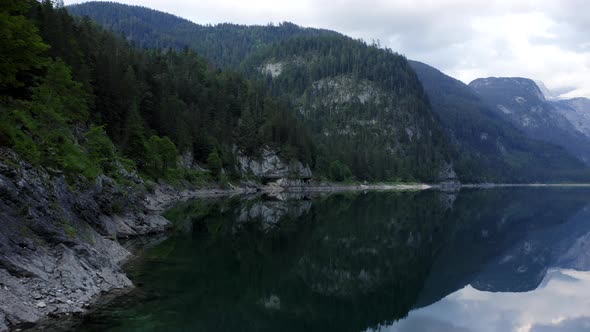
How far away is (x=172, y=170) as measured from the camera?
284 ft

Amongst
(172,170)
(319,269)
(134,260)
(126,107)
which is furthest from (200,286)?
(172,170)

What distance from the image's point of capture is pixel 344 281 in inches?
1153

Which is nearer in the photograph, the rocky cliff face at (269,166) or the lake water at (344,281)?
the lake water at (344,281)

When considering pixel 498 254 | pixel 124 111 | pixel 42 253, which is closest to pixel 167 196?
pixel 124 111

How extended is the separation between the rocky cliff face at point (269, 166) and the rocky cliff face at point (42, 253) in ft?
328

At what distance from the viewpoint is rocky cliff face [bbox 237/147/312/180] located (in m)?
129

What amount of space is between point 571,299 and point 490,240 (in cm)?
2593

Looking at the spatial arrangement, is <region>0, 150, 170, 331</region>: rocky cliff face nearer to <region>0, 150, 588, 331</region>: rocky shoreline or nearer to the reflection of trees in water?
<region>0, 150, 588, 331</region>: rocky shoreline

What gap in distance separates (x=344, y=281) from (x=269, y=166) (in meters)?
107

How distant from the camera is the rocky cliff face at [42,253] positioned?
1630 cm

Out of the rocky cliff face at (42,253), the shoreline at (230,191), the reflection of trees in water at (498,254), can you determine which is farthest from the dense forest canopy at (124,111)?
the reflection of trees in water at (498,254)

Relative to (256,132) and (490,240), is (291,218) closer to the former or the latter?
(490,240)

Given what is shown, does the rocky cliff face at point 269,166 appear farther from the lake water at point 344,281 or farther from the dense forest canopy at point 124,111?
the lake water at point 344,281

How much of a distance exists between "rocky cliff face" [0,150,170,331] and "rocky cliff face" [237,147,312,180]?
328 feet
